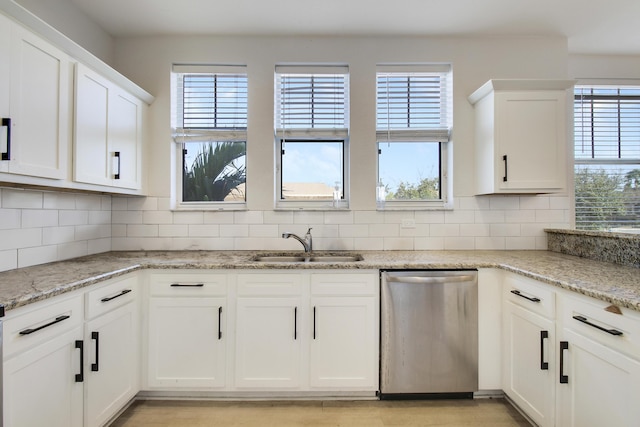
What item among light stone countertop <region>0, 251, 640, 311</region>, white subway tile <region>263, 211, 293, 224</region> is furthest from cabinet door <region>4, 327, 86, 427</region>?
white subway tile <region>263, 211, 293, 224</region>

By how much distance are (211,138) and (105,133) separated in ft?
2.76

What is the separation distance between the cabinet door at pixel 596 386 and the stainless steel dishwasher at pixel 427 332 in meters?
0.55

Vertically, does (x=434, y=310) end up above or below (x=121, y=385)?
above

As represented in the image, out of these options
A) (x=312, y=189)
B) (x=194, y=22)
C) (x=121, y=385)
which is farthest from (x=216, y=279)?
(x=194, y=22)

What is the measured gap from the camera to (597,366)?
133cm

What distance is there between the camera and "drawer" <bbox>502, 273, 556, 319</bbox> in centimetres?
161

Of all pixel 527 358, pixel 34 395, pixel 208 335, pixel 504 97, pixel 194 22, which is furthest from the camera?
pixel 194 22

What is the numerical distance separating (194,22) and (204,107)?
2.14 ft

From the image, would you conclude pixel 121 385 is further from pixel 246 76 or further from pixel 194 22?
pixel 194 22

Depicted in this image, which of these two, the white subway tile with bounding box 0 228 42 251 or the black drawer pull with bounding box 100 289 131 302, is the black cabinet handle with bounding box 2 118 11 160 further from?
the black drawer pull with bounding box 100 289 131 302

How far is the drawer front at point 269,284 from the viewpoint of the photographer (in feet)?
6.58

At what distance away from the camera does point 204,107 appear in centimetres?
276

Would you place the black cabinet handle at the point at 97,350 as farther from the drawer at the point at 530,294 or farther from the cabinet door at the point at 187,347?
the drawer at the point at 530,294

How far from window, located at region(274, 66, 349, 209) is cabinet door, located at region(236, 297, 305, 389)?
1043 millimetres
